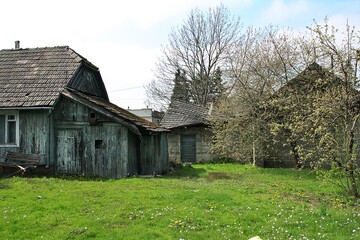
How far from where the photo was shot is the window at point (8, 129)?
58.0 ft

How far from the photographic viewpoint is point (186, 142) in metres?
27.4

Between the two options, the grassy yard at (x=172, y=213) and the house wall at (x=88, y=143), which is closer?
the grassy yard at (x=172, y=213)

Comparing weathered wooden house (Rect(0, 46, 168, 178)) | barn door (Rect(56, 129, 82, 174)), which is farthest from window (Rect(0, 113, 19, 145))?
barn door (Rect(56, 129, 82, 174))

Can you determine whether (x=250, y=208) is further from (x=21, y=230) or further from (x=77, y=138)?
(x=77, y=138)

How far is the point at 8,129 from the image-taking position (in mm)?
17719

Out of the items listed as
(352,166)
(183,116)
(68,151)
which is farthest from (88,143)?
(183,116)

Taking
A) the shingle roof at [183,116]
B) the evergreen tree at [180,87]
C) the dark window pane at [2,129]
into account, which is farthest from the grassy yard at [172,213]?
the evergreen tree at [180,87]

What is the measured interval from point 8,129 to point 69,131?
3.15m

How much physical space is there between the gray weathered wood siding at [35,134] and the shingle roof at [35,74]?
66 centimetres

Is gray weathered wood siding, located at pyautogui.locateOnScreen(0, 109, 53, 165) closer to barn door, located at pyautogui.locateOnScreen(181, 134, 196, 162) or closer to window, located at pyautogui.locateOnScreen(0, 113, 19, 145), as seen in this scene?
window, located at pyautogui.locateOnScreen(0, 113, 19, 145)

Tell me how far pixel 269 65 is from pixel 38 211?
1532cm

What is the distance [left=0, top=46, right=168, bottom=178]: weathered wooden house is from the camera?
1659 cm

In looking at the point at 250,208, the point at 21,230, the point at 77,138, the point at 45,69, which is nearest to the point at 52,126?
the point at 77,138

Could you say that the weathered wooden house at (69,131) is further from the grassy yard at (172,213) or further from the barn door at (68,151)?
the grassy yard at (172,213)
